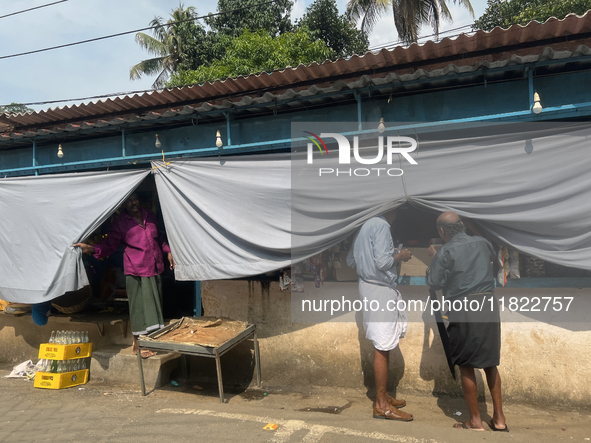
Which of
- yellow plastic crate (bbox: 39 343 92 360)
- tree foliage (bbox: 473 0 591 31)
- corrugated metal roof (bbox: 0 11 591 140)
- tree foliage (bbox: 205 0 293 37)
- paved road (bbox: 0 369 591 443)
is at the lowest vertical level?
paved road (bbox: 0 369 591 443)

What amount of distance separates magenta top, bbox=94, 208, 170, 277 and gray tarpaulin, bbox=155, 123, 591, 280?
2.06 feet

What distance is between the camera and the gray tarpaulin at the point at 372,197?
3.54m

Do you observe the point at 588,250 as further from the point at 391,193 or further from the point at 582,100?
the point at 391,193

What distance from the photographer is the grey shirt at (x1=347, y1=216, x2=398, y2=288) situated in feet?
12.6

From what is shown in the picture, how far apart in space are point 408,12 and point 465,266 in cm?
1471

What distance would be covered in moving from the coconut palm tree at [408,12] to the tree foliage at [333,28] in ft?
1.92

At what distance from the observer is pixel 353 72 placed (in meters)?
4.23

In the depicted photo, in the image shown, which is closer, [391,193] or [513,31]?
[513,31]

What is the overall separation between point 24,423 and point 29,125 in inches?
154

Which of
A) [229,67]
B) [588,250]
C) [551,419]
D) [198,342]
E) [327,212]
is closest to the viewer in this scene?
[588,250]

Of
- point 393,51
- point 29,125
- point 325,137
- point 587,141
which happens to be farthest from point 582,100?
point 29,125

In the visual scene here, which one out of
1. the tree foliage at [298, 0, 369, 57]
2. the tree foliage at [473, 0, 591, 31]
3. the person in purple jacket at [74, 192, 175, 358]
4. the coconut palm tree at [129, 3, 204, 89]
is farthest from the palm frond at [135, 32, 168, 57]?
the person in purple jacket at [74, 192, 175, 358]

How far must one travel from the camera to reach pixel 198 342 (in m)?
4.40

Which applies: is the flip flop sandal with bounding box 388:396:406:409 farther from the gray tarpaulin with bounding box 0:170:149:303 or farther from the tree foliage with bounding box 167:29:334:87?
the tree foliage with bounding box 167:29:334:87
